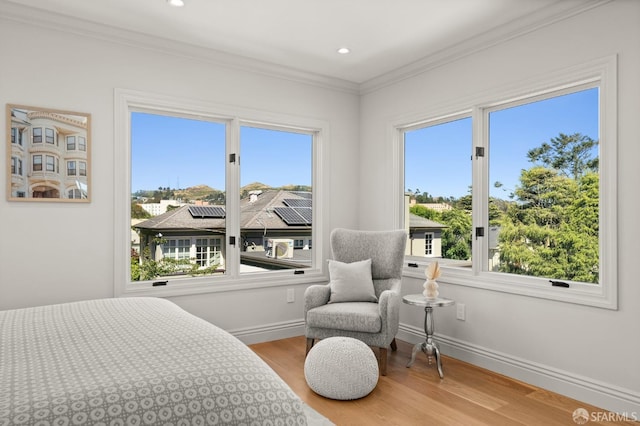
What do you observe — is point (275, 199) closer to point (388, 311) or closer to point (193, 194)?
point (193, 194)

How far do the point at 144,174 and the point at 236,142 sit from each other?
83 centimetres

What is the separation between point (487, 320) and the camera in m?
3.24

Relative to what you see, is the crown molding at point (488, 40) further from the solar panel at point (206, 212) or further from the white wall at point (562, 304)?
the solar panel at point (206, 212)

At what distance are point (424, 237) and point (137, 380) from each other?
3188 millimetres

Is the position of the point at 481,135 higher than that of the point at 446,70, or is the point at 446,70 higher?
the point at 446,70

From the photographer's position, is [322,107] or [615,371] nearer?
[615,371]

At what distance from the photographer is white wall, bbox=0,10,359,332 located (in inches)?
112

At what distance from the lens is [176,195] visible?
3.63 metres

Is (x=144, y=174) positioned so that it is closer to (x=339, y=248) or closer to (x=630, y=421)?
(x=339, y=248)

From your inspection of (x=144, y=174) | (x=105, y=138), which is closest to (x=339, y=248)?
(x=144, y=174)

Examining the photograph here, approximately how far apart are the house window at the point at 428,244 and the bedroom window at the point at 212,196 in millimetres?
1077

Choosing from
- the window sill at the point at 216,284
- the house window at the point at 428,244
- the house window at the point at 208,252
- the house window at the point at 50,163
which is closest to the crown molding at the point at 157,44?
the house window at the point at 50,163

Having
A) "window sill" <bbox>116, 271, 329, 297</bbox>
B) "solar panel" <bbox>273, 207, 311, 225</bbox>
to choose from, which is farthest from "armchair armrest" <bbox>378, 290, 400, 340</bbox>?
"solar panel" <bbox>273, 207, 311, 225</bbox>

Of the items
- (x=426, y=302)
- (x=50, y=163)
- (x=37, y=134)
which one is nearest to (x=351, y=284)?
(x=426, y=302)
